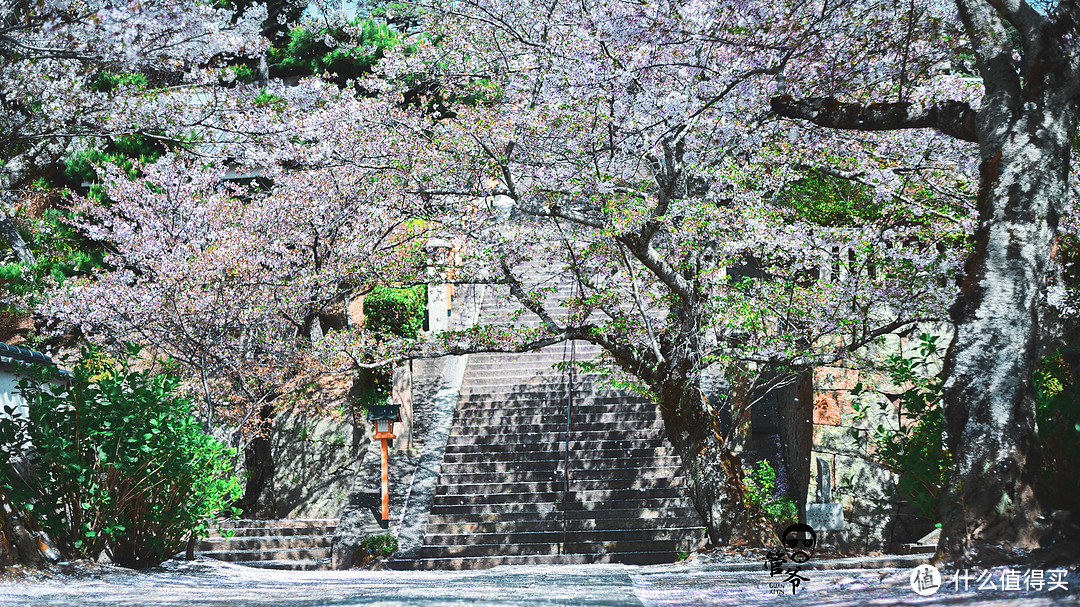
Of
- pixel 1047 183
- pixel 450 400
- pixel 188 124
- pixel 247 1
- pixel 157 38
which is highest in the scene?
pixel 247 1

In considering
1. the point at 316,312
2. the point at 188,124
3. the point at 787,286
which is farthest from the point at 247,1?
the point at 787,286

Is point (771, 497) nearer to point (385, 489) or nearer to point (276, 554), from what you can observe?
point (385, 489)

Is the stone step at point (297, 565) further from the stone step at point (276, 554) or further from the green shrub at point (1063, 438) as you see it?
the green shrub at point (1063, 438)

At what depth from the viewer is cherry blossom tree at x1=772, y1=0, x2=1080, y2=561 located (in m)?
5.24

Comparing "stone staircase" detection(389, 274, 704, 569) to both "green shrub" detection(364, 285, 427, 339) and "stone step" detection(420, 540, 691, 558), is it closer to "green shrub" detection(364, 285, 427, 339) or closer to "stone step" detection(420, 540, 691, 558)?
"stone step" detection(420, 540, 691, 558)

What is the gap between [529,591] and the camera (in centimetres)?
644

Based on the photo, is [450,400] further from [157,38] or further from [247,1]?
[247,1]

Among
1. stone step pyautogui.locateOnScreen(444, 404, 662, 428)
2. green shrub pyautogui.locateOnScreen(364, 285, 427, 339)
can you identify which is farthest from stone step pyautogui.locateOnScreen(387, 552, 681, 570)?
green shrub pyautogui.locateOnScreen(364, 285, 427, 339)

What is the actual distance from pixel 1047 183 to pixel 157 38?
972 cm

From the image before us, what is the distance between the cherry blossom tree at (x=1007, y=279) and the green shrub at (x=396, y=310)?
13945mm

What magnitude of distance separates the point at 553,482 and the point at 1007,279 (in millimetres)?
8258

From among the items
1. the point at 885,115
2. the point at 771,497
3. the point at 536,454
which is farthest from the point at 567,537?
the point at 885,115

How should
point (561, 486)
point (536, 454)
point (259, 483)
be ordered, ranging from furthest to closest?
point (259, 483) < point (536, 454) < point (561, 486)

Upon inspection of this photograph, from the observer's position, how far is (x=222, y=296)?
11781 mm
